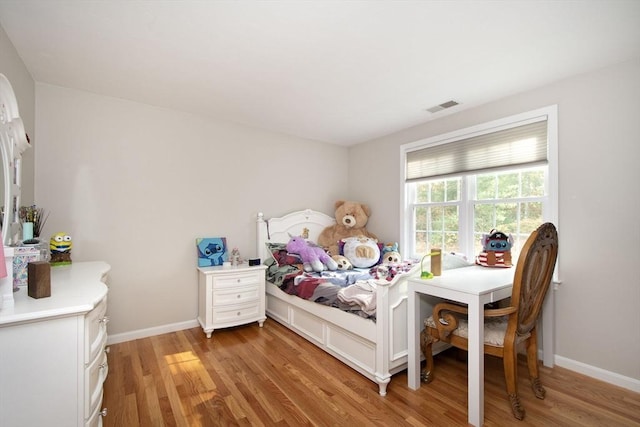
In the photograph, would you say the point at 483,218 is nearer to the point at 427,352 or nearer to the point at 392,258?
the point at 392,258

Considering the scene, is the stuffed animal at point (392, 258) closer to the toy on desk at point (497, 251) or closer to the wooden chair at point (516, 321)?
the toy on desk at point (497, 251)

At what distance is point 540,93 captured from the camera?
8.15 ft

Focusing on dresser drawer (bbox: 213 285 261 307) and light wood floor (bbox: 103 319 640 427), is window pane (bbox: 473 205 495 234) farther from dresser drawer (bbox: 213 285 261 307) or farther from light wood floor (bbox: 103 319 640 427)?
dresser drawer (bbox: 213 285 261 307)

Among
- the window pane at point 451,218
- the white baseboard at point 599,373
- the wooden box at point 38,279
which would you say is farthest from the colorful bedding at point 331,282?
the wooden box at point 38,279

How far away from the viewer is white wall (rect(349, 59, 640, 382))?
6.73ft

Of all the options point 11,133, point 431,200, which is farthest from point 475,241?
point 11,133

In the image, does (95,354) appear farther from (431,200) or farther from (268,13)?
(431,200)

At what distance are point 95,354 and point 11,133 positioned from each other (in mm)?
1408

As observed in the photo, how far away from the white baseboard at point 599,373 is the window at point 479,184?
0.92 metres

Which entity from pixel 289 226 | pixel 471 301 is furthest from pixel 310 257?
pixel 471 301

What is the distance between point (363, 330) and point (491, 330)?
2.70ft

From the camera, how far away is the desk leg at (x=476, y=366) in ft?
5.47

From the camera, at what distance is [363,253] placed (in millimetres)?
3318

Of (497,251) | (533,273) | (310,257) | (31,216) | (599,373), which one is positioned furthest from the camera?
(310,257)
